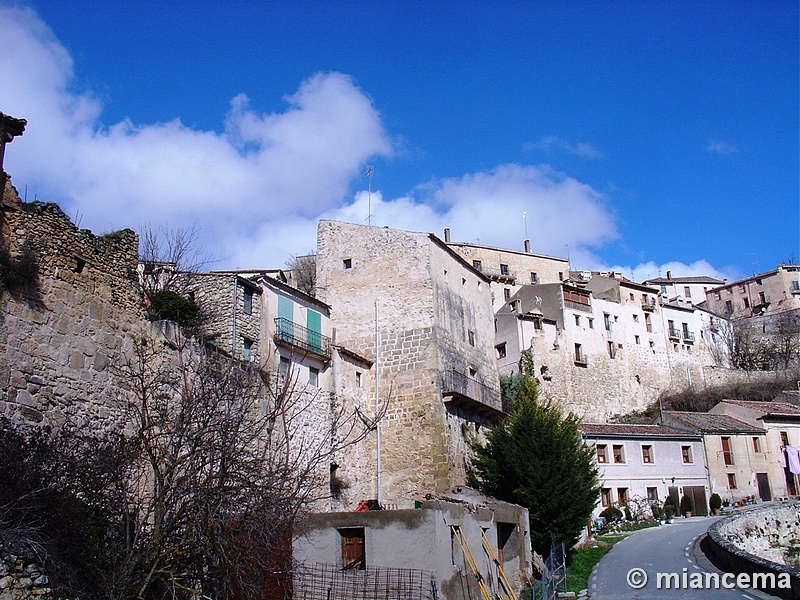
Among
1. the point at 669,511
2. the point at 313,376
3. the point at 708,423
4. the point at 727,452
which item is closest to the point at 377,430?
the point at 313,376

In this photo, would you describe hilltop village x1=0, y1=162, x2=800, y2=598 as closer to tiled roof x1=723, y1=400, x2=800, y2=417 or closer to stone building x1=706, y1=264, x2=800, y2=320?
tiled roof x1=723, y1=400, x2=800, y2=417

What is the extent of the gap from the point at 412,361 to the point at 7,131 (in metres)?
18.4

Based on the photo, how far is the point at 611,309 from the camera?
198 ft

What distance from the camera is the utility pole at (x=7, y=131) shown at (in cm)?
1588

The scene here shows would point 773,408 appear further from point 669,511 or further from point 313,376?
point 313,376

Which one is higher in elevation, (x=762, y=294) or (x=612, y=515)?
(x=762, y=294)

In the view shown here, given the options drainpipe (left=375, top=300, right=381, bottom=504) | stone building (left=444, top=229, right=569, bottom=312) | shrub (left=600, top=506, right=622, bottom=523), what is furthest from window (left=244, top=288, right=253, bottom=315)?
stone building (left=444, top=229, right=569, bottom=312)

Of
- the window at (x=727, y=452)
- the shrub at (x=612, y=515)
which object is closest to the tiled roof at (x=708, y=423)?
the window at (x=727, y=452)

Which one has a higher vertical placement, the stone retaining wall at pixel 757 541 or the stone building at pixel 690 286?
the stone building at pixel 690 286

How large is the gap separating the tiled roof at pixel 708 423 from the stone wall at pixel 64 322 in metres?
35.5

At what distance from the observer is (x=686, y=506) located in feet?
127

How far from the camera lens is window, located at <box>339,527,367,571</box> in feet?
53.7

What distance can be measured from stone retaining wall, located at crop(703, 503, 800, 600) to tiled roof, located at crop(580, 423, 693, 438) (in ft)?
25.7

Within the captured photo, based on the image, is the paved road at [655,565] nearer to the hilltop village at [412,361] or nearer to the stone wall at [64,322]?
the hilltop village at [412,361]
